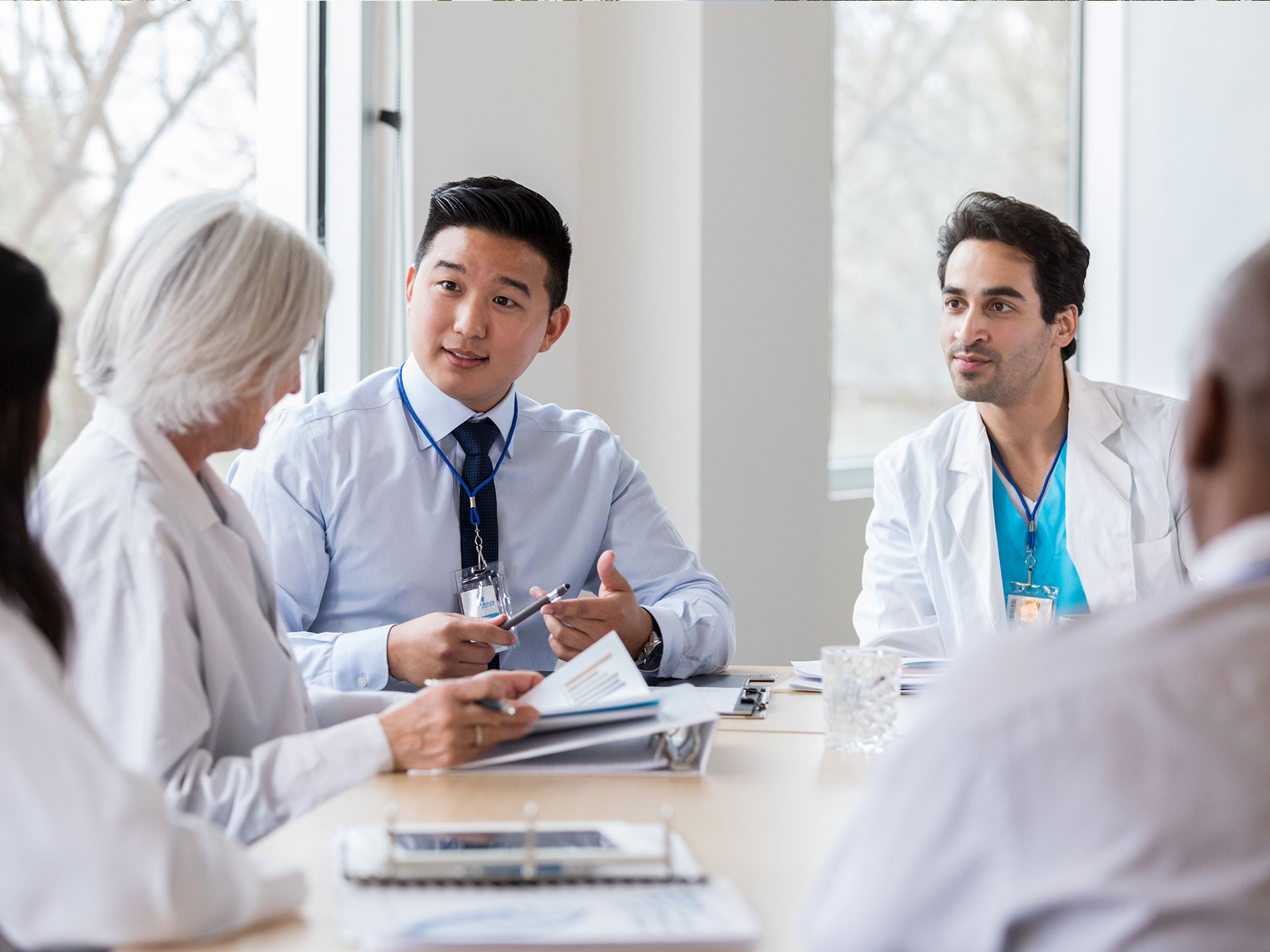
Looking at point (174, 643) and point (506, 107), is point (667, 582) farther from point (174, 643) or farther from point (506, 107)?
point (506, 107)

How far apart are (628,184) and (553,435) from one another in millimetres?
1391

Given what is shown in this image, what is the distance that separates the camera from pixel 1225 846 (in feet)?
2.25

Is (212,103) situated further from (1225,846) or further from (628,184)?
(1225,846)

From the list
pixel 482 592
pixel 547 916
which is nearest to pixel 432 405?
pixel 482 592

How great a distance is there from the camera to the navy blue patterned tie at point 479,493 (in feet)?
7.49

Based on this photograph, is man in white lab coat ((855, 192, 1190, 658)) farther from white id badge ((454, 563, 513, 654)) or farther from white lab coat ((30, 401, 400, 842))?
white lab coat ((30, 401, 400, 842))

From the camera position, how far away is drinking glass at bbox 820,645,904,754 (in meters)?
1.57

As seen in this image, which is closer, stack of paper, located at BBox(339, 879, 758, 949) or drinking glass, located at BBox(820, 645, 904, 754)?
stack of paper, located at BBox(339, 879, 758, 949)

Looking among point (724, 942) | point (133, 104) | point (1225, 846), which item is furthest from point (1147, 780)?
point (133, 104)

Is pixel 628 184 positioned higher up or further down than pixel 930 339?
higher up

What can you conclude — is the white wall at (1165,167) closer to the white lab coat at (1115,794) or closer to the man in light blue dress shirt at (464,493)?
the man in light blue dress shirt at (464,493)

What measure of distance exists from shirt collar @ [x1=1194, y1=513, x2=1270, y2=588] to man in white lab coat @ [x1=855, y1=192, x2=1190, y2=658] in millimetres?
1773

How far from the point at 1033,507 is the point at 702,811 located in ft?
5.83

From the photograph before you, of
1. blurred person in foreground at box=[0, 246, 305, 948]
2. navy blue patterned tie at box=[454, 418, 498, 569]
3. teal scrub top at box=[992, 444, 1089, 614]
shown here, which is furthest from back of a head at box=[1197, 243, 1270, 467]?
teal scrub top at box=[992, 444, 1089, 614]
